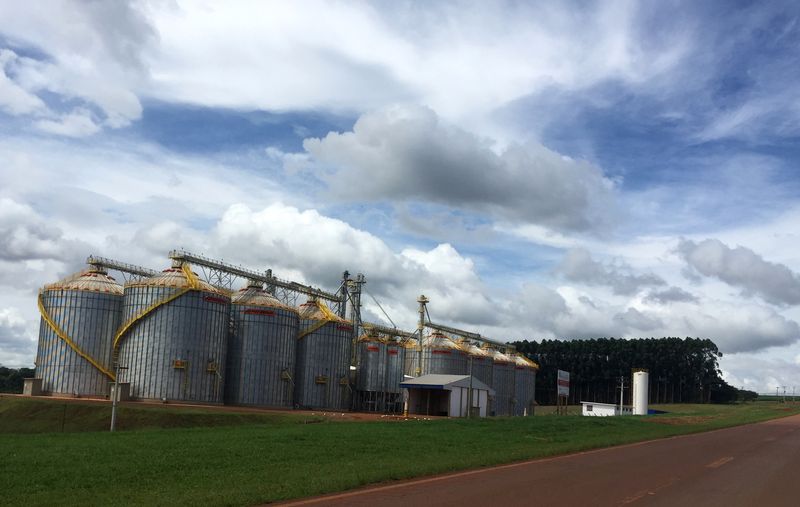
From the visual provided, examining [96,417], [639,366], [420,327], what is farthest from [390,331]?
[639,366]

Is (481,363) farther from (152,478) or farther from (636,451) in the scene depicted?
(152,478)

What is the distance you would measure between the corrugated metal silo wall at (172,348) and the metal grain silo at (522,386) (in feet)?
185

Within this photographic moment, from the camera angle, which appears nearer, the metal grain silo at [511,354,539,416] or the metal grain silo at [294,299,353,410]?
the metal grain silo at [294,299,353,410]

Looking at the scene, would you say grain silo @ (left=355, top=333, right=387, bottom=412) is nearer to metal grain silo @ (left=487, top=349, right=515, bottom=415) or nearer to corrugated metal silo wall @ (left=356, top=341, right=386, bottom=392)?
corrugated metal silo wall @ (left=356, top=341, right=386, bottom=392)

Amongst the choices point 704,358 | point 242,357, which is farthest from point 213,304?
point 704,358

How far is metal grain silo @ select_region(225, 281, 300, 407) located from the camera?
70.9 m

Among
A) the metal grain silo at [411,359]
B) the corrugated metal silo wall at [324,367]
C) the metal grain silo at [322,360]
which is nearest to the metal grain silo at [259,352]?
the corrugated metal silo wall at [324,367]

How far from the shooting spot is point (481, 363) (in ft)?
326

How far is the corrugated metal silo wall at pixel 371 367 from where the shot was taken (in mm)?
90887

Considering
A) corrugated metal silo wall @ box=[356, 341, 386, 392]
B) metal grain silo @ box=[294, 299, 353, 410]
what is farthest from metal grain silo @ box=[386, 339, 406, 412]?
metal grain silo @ box=[294, 299, 353, 410]

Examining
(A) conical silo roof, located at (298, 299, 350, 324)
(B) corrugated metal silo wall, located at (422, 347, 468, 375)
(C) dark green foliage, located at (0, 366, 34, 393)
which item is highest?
(A) conical silo roof, located at (298, 299, 350, 324)

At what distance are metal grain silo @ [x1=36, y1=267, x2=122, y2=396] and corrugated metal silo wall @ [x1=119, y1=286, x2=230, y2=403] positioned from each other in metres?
2.16

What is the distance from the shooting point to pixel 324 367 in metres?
79.9

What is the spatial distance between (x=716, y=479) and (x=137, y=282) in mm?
55926
